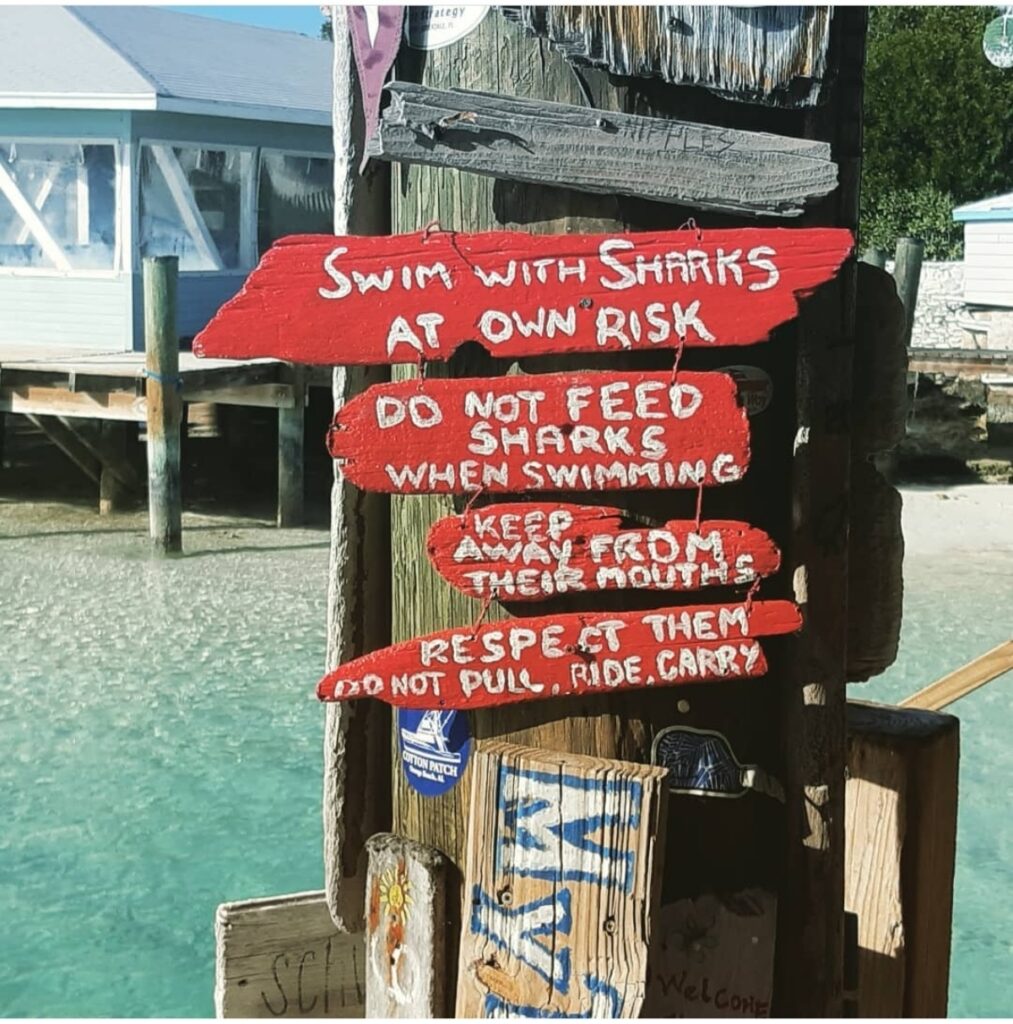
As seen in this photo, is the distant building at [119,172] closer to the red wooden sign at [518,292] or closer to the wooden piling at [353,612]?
the wooden piling at [353,612]

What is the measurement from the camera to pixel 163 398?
1139 centimetres

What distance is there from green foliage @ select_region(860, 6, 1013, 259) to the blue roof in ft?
15.5

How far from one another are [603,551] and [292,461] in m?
10.9

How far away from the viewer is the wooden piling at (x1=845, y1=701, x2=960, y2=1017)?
2.61 meters

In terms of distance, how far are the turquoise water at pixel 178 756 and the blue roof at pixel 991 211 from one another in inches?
377

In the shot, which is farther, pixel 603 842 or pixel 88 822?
pixel 88 822

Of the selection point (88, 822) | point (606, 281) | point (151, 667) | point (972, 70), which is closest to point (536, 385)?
point (606, 281)

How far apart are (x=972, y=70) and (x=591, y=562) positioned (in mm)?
26362

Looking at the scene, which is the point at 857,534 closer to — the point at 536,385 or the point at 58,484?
the point at 536,385

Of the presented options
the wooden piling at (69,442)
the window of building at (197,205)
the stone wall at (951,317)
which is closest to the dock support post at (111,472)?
the wooden piling at (69,442)

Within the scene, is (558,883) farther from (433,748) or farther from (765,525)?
(765,525)

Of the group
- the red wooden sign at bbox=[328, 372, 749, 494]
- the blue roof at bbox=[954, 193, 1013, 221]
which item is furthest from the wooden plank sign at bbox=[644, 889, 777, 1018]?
the blue roof at bbox=[954, 193, 1013, 221]

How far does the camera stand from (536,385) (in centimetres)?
213

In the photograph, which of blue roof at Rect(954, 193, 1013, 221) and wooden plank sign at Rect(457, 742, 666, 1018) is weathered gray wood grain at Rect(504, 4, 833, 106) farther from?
blue roof at Rect(954, 193, 1013, 221)
